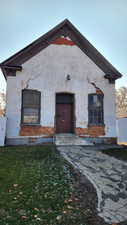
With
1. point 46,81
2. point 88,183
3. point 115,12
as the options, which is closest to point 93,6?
point 115,12

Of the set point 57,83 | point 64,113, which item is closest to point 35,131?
point 64,113

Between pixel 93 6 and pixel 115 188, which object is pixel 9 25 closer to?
pixel 93 6

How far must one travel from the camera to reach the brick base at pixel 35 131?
8517mm

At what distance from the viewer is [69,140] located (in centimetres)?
835

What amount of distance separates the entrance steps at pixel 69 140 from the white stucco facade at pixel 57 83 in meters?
0.86

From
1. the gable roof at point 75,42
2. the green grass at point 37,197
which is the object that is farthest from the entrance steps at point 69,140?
the gable roof at point 75,42

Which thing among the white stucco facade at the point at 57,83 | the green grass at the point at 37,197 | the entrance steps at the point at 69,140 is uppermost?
the white stucco facade at the point at 57,83

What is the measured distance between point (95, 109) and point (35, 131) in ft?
13.2

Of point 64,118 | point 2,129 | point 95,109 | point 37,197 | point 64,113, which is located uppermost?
point 95,109

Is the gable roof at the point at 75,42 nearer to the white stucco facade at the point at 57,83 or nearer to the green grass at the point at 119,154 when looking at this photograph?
the white stucco facade at the point at 57,83

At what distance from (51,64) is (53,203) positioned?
8.23 meters

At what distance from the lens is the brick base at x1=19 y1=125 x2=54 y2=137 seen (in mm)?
8517

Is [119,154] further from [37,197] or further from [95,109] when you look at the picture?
[37,197]

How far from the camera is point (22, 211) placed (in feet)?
7.11
